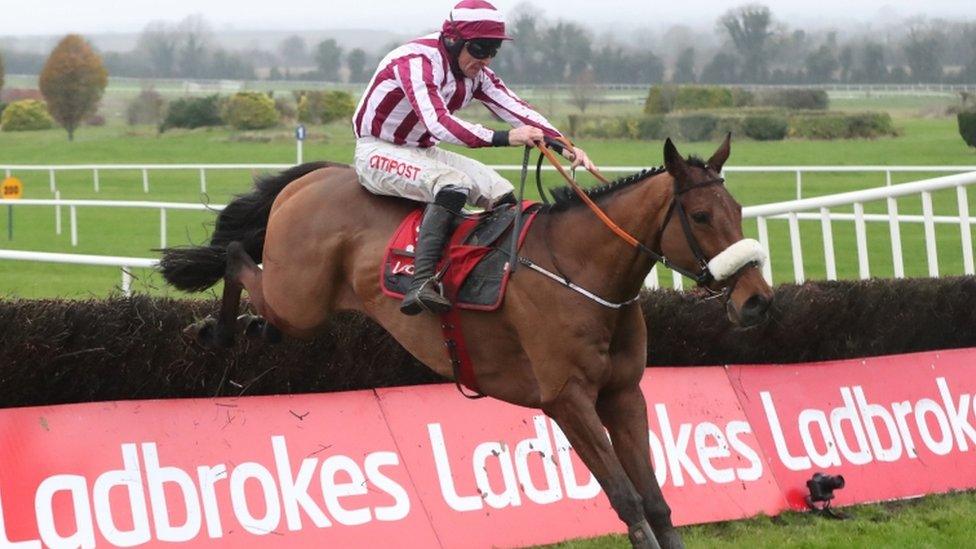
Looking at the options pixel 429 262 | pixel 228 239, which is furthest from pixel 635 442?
pixel 228 239

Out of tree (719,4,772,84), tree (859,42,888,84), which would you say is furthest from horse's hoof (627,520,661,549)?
tree (719,4,772,84)

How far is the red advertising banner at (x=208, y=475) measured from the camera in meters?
4.45

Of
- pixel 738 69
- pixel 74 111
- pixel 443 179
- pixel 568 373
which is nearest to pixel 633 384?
pixel 568 373

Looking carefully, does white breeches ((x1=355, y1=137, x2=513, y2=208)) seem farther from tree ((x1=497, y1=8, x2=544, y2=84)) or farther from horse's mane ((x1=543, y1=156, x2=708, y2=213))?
tree ((x1=497, y1=8, x2=544, y2=84))

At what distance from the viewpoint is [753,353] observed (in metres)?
6.41

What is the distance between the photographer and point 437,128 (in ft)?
15.0

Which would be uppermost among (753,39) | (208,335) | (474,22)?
(753,39)

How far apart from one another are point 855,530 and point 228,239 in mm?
2505

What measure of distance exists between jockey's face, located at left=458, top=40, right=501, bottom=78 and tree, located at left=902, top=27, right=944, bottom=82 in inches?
1663

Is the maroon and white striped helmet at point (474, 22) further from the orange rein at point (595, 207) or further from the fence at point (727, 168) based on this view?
the fence at point (727, 168)

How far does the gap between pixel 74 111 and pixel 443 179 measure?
3408cm

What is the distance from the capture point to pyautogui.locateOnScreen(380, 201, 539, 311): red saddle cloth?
4.58 meters

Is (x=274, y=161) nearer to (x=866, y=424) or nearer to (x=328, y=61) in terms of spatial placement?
(x=866, y=424)

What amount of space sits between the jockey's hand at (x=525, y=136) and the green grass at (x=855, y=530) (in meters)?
1.49
